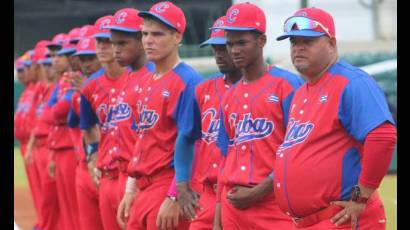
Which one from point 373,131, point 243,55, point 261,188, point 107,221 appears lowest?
point 107,221

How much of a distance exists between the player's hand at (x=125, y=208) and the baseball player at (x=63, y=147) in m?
3.39

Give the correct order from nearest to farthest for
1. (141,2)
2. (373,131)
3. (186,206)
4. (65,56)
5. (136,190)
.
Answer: (373,131), (186,206), (136,190), (65,56), (141,2)

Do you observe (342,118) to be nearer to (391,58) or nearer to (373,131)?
(373,131)

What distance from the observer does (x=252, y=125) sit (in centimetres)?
624

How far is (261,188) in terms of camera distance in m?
6.11

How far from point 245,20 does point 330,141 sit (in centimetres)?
125

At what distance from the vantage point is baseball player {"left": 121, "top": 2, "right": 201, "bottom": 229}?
709 centimetres

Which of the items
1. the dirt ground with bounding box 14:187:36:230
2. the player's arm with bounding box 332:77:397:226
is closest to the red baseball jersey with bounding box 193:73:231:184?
the player's arm with bounding box 332:77:397:226

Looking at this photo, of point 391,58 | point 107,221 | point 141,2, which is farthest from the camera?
point 141,2

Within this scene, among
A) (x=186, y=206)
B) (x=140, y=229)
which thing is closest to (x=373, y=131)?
(x=186, y=206)

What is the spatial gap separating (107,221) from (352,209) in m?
3.25

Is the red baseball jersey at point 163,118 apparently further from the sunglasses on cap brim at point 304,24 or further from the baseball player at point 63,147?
the baseball player at point 63,147

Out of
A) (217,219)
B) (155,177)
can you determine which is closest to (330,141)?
(217,219)

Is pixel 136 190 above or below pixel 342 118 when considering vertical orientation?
below
